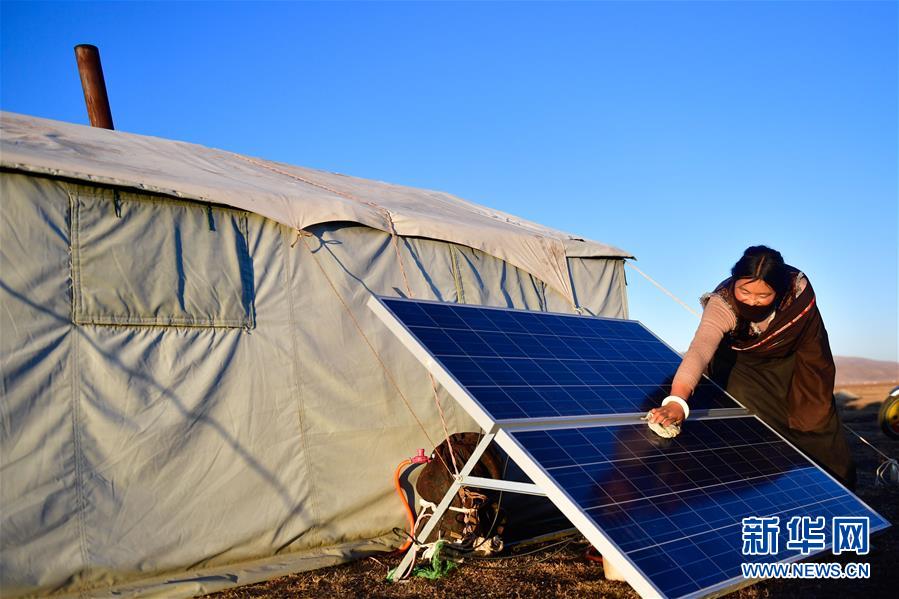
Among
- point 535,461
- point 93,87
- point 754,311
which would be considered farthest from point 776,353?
point 93,87

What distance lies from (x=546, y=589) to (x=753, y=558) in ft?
4.57

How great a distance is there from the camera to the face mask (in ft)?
15.1

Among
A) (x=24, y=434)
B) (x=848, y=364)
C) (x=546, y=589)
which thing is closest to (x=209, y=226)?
(x=24, y=434)

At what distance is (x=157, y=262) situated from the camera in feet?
15.5

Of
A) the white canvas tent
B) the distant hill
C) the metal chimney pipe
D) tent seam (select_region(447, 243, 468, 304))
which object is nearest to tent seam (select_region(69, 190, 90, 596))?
the white canvas tent

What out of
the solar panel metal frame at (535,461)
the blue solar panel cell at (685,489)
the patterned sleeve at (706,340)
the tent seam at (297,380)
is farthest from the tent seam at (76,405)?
the patterned sleeve at (706,340)

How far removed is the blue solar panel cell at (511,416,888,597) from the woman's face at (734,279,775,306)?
75 cm

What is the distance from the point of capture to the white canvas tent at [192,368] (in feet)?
13.8

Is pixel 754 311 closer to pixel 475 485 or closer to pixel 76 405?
pixel 475 485

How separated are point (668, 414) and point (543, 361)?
768mm

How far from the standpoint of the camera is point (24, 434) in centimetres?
410

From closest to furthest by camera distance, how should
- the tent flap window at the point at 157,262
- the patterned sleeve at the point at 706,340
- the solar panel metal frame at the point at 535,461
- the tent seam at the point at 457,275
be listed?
the solar panel metal frame at the point at 535,461, the patterned sleeve at the point at 706,340, the tent flap window at the point at 157,262, the tent seam at the point at 457,275

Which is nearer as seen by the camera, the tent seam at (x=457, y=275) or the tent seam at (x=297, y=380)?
the tent seam at (x=297, y=380)

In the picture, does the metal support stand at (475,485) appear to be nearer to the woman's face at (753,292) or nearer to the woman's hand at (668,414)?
the woman's hand at (668,414)
